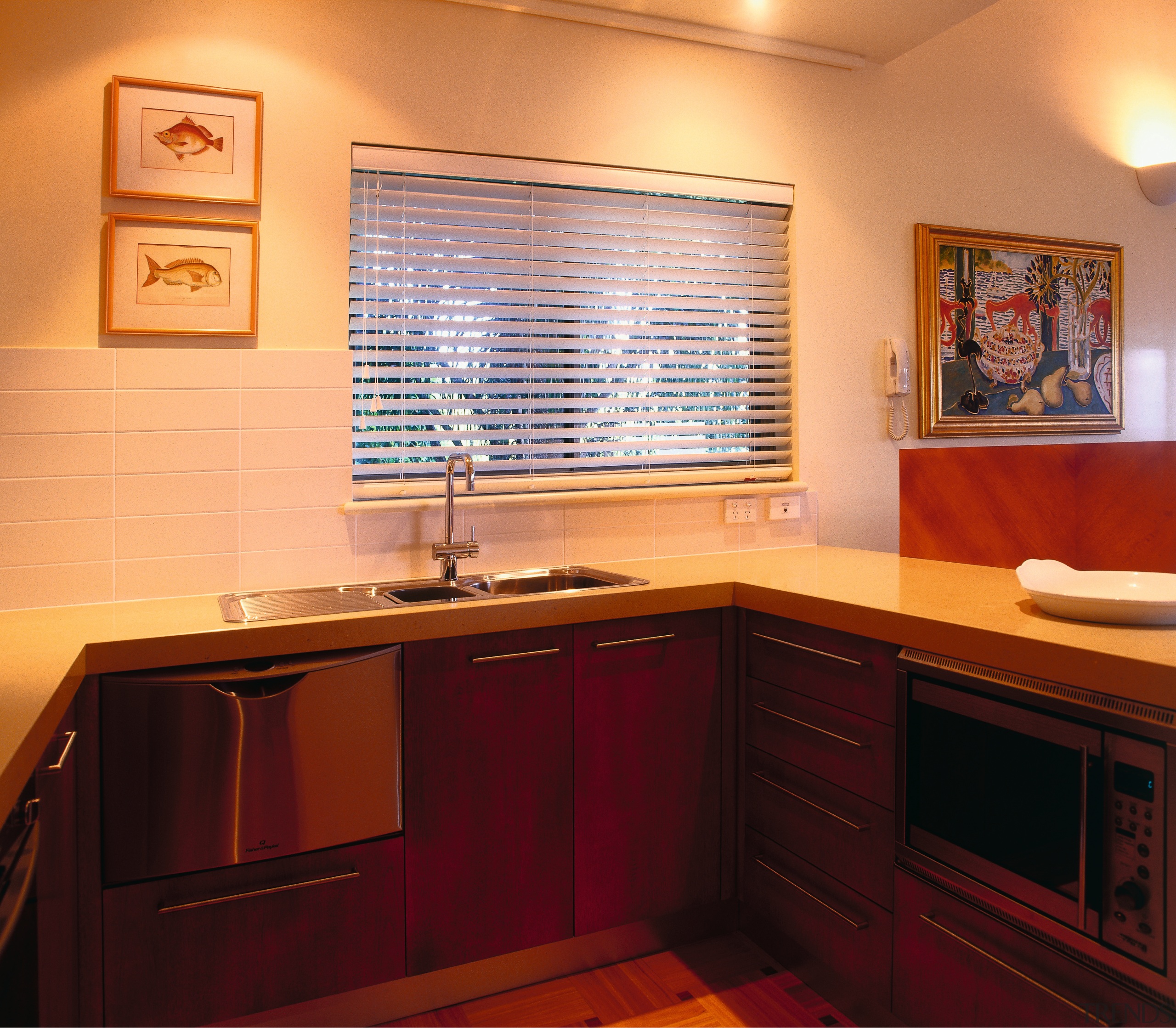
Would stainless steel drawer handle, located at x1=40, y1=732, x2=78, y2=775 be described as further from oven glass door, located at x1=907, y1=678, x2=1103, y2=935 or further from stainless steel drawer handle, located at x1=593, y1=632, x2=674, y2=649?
oven glass door, located at x1=907, y1=678, x2=1103, y2=935

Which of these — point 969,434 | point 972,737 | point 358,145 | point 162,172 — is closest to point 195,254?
point 162,172

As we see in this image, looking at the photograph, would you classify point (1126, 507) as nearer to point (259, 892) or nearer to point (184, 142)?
point (259, 892)

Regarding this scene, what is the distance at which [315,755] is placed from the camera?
A: 179 cm

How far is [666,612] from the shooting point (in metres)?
2.13

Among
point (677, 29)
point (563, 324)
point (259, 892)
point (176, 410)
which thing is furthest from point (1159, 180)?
point (259, 892)

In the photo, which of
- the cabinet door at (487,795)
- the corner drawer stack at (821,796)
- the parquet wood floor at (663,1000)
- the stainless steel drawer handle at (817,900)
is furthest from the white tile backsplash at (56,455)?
the stainless steel drawer handle at (817,900)

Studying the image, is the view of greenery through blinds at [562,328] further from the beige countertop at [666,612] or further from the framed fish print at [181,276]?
the beige countertop at [666,612]

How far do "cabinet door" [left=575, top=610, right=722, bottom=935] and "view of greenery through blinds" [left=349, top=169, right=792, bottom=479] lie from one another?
764 mm

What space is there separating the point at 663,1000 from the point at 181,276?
2.12 meters

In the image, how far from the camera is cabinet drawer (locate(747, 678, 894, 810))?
1.78m

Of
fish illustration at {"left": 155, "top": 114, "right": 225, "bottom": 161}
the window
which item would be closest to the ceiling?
the window

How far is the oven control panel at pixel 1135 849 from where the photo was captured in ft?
4.08

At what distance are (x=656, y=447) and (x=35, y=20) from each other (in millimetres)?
1972

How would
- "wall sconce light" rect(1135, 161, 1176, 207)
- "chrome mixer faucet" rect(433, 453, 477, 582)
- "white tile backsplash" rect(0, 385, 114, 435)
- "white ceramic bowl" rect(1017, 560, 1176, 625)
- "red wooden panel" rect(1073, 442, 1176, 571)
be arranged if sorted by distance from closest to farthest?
1. "white ceramic bowl" rect(1017, 560, 1176, 625)
2. "white tile backsplash" rect(0, 385, 114, 435)
3. "chrome mixer faucet" rect(433, 453, 477, 582)
4. "red wooden panel" rect(1073, 442, 1176, 571)
5. "wall sconce light" rect(1135, 161, 1176, 207)
